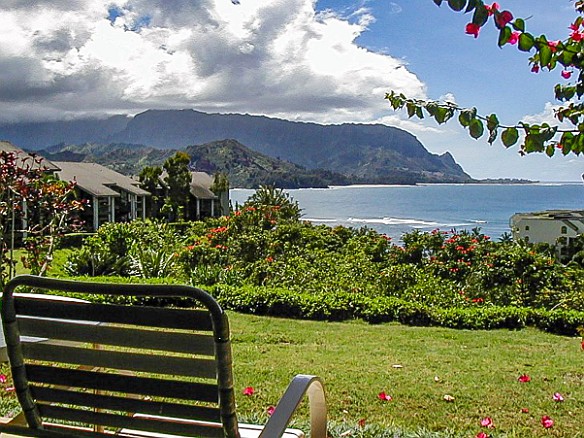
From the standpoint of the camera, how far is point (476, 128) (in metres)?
1.41

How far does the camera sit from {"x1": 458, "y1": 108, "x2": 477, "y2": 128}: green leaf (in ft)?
4.62

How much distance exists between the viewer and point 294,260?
28.1ft

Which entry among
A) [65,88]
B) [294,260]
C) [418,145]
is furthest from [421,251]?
[65,88]

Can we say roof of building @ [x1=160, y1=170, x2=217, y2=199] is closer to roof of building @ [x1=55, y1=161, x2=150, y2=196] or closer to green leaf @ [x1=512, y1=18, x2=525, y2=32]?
roof of building @ [x1=55, y1=161, x2=150, y2=196]

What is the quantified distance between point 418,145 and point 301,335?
185 ft

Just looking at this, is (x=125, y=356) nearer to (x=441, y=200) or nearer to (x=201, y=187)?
(x=201, y=187)

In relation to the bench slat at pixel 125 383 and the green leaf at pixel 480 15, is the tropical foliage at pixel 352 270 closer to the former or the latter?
the bench slat at pixel 125 383

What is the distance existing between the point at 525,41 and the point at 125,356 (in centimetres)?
117

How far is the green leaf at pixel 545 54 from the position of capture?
1.30 meters

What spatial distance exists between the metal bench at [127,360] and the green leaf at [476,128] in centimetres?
73

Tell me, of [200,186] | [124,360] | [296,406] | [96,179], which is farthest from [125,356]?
[200,186]

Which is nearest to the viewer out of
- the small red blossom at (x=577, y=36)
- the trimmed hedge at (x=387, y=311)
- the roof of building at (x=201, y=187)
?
the small red blossom at (x=577, y=36)

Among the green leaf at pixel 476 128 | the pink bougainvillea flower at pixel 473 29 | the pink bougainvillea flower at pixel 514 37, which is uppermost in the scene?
the pink bougainvillea flower at pixel 473 29

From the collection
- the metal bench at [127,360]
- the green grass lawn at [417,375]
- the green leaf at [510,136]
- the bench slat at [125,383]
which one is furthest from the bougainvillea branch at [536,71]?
the green grass lawn at [417,375]
